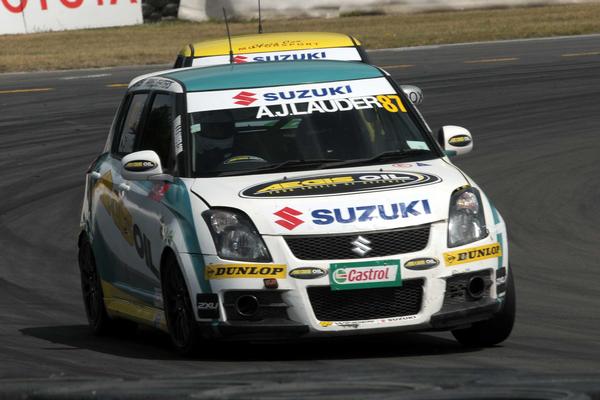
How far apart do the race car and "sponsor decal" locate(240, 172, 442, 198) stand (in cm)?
577

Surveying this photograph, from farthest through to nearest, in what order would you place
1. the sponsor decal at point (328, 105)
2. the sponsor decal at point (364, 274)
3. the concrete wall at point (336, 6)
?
1. the concrete wall at point (336, 6)
2. the sponsor decal at point (328, 105)
3. the sponsor decal at point (364, 274)

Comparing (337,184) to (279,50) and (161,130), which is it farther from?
(279,50)

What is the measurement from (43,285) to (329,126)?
367cm

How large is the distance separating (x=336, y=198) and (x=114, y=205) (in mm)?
1889

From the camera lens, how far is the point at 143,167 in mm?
8570

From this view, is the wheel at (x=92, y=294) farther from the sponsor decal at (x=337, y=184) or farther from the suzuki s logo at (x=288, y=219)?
the suzuki s logo at (x=288, y=219)

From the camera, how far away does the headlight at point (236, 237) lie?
25.5 ft

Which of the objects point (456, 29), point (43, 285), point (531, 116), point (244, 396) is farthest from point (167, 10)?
point (244, 396)

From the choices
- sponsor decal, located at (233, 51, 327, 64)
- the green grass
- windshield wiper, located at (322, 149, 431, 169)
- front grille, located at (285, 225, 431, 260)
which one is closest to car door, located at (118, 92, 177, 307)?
front grille, located at (285, 225, 431, 260)

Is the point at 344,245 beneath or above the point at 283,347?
above

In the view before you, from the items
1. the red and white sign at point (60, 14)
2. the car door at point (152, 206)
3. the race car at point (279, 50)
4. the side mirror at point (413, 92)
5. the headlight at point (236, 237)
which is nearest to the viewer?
the headlight at point (236, 237)

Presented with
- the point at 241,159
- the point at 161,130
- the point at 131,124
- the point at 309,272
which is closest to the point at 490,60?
the point at 131,124

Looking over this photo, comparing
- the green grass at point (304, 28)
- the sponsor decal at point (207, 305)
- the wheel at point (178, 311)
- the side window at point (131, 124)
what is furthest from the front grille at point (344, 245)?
the green grass at point (304, 28)

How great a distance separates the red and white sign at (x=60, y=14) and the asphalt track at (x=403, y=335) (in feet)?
32.4
